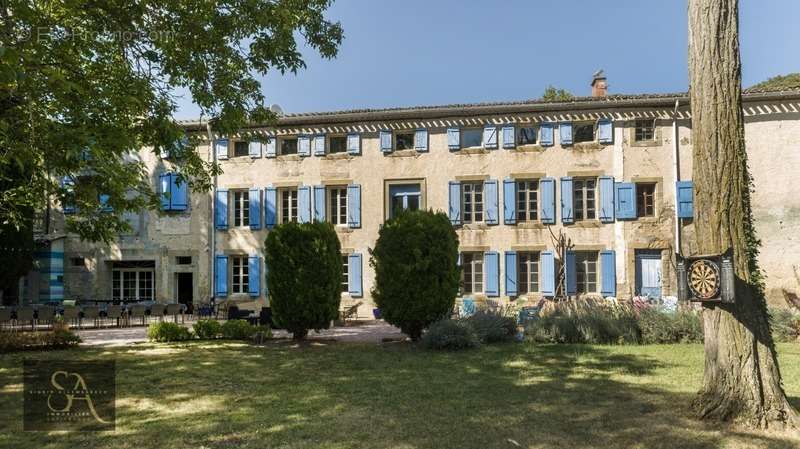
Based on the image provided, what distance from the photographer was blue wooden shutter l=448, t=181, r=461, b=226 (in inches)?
674

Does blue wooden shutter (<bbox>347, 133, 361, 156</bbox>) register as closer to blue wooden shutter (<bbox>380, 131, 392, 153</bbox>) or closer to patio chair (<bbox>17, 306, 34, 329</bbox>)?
blue wooden shutter (<bbox>380, 131, 392, 153</bbox>)

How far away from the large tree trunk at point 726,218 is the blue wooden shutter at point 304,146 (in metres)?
14.5

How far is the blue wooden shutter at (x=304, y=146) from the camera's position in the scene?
18062 millimetres

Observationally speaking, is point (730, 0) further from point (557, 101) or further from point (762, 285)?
point (557, 101)

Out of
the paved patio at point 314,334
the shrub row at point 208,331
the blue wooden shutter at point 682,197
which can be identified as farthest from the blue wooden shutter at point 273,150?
the blue wooden shutter at point 682,197

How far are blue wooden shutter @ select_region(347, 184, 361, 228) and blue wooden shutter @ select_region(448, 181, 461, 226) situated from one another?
3142mm

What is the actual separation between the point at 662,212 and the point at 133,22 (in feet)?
49.8

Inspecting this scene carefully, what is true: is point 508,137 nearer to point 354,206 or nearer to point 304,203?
point 354,206

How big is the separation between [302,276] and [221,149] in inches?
388

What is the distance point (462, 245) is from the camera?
17.1 m

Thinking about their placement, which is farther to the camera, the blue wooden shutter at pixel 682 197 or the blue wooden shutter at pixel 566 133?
the blue wooden shutter at pixel 566 133

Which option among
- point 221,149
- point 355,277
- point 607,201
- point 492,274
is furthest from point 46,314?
point 607,201

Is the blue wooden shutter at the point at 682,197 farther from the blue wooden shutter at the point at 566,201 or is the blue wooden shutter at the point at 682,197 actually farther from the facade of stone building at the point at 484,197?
the blue wooden shutter at the point at 566,201

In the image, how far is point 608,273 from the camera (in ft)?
53.1
